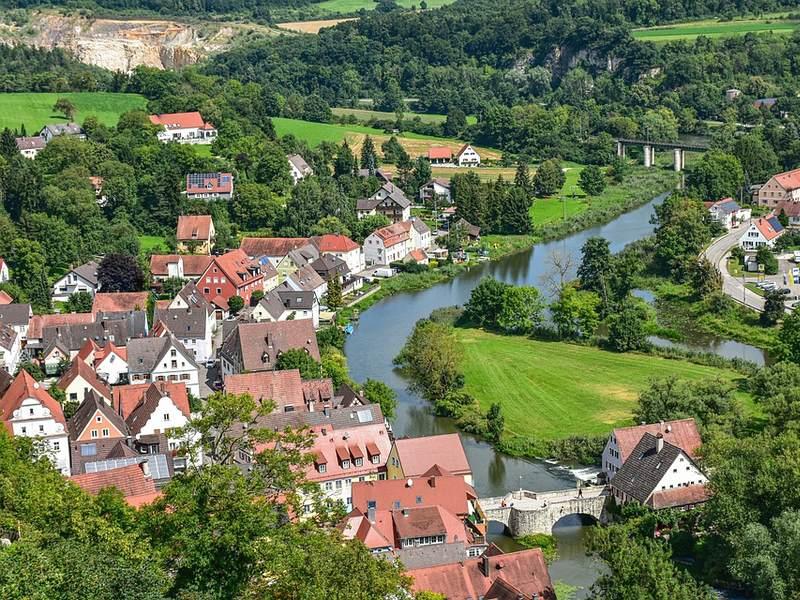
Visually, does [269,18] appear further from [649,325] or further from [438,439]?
[438,439]

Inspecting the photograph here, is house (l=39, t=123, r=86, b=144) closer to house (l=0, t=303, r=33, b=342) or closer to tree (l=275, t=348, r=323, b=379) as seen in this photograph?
house (l=0, t=303, r=33, b=342)

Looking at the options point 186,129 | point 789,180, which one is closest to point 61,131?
point 186,129

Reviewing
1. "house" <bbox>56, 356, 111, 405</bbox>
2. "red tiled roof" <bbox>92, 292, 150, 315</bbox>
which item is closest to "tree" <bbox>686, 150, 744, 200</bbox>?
"red tiled roof" <bbox>92, 292, 150, 315</bbox>

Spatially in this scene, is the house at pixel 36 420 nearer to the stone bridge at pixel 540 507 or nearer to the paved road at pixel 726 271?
the stone bridge at pixel 540 507

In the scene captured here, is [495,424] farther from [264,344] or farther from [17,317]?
[17,317]

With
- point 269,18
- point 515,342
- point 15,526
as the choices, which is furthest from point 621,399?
point 269,18

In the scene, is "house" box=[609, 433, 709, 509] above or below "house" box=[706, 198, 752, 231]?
above
